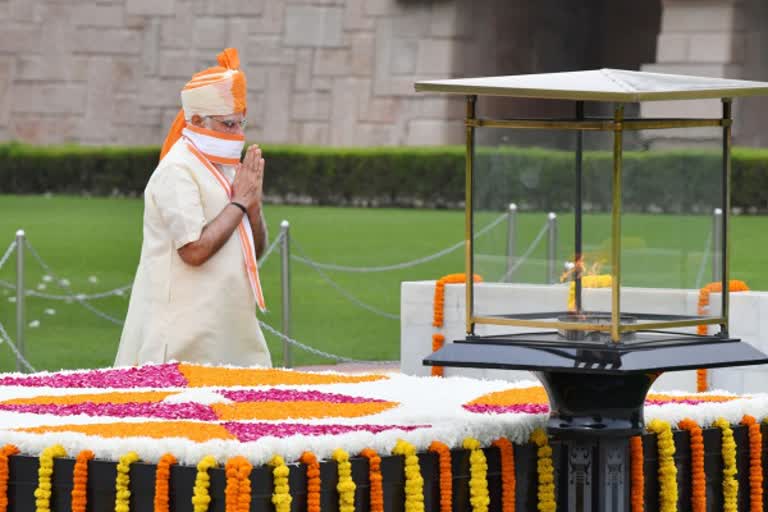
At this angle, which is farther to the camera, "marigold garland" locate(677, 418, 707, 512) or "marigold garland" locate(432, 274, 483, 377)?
"marigold garland" locate(432, 274, 483, 377)

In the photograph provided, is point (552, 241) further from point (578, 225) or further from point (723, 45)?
point (723, 45)

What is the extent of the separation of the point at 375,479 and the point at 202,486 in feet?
1.41

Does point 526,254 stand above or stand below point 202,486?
above

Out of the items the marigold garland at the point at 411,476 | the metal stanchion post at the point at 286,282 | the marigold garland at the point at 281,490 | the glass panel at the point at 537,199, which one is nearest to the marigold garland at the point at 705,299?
the glass panel at the point at 537,199

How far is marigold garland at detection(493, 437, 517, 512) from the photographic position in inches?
164

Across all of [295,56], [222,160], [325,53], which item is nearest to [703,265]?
[222,160]

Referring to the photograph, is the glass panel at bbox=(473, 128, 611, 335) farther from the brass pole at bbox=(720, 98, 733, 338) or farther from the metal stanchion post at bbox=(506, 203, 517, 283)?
the brass pole at bbox=(720, 98, 733, 338)

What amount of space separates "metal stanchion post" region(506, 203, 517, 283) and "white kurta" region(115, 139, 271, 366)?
1117mm

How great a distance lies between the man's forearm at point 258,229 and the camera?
21.0 ft

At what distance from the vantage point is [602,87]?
4.27 metres

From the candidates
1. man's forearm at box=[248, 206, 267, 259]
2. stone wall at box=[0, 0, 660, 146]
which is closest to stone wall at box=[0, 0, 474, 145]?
stone wall at box=[0, 0, 660, 146]

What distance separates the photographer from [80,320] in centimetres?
1255

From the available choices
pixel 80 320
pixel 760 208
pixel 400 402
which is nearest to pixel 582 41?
pixel 760 208

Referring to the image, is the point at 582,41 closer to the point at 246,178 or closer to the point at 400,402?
the point at 246,178
